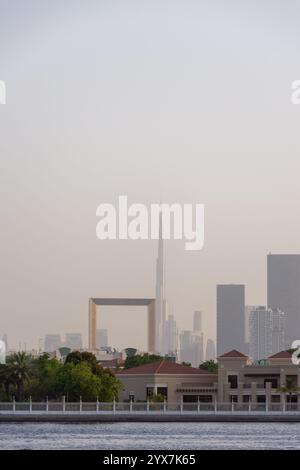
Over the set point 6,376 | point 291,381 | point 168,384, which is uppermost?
point 6,376

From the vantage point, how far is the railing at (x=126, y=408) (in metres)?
151

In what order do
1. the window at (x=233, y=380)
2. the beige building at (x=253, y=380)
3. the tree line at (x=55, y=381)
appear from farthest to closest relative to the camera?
1. the window at (x=233, y=380)
2. the beige building at (x=253, y=380)
3. the tree line at (x=55, y=381)

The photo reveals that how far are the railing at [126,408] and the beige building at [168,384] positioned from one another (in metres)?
18.7

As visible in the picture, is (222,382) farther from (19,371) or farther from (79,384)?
(19,371)

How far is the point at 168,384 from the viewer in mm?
181500

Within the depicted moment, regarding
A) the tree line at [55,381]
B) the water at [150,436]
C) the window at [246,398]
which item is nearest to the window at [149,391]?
the tree line at [55,381]

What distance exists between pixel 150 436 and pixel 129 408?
131 feet

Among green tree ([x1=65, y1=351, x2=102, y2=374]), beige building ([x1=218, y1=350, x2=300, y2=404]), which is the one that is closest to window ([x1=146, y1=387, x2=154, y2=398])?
beige building ([x1=218, y1=350, x2=300, y2=404])

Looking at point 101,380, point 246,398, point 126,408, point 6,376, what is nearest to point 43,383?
point 6,376

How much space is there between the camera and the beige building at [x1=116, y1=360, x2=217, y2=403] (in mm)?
180375

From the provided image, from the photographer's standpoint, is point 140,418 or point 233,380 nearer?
point 140,418

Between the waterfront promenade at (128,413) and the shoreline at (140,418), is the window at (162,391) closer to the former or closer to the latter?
the waterfront promenade at (128,413)

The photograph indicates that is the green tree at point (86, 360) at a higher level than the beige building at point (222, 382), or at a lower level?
higher
